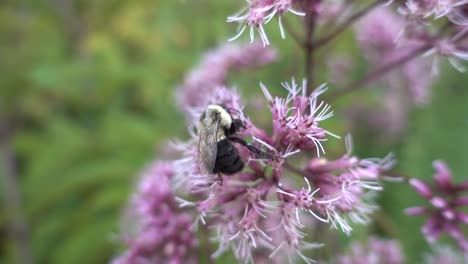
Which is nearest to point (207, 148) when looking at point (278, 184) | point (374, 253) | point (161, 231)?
point (278, 184)

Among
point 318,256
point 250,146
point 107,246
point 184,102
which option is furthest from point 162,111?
point 250,146

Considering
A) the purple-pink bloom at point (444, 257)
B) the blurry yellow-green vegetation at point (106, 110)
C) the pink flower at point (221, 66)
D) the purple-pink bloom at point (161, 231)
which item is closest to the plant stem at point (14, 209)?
the blurry yellow-green vegetation at point (106, 110)

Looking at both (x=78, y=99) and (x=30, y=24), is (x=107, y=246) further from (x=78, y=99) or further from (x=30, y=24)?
(x=30, y=24)

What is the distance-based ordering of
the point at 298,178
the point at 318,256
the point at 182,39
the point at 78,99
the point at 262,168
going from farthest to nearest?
the point at 182,39
the point at 78,99
the point at 318,256
the point at 298,178
the point at 262,168

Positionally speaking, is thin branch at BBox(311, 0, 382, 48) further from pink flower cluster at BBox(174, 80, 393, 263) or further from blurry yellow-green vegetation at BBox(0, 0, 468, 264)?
blurry yellow-green vegetation at BBox(0, 0, 468, 264)

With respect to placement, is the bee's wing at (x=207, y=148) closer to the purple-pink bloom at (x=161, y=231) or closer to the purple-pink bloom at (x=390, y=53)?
the purple-pink bloom at (x=161, y=231)

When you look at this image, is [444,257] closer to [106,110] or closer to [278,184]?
[278,184]
